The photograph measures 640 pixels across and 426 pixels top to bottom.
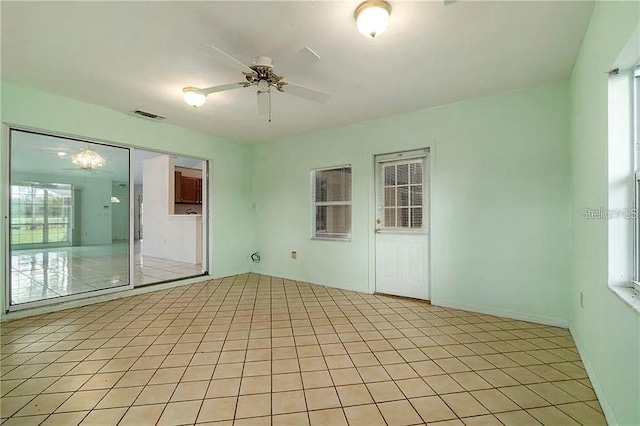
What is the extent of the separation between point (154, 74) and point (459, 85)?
3135 millimetres

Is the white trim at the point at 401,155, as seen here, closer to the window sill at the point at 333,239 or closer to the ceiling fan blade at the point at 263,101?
the window sill at the point at 333,239

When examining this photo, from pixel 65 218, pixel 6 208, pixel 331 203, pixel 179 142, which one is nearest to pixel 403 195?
pixel 331 203

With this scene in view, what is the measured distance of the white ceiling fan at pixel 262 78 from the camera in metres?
1.98

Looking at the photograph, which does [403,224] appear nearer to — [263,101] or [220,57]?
[263,101]

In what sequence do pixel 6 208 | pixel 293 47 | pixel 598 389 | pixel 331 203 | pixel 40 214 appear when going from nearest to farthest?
pixel 598 389 < pixel 293 47 < pixel 6 208 < pixel 40 214 < pixel 331 203

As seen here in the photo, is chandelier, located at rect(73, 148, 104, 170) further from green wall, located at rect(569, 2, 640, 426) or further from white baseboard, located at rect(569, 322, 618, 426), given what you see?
white baseboard, located at rect(569, 322, 618, 426)

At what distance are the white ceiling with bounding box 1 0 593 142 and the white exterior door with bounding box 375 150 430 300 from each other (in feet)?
2.99

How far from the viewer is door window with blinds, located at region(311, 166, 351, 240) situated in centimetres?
461

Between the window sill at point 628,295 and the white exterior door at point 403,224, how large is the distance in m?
2.23

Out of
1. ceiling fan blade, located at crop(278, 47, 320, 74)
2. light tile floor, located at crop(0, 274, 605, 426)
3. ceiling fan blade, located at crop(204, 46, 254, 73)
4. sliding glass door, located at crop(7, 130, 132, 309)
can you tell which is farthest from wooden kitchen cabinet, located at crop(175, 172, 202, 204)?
ceiling fan blade, located at crop(278, 47, 320, 74)

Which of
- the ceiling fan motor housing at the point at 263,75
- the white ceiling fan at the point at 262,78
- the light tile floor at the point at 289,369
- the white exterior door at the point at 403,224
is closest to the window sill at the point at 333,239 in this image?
the white exterior door at the point at 403,224

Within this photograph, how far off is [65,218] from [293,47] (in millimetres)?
4096

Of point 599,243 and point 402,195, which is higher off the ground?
point 402,195

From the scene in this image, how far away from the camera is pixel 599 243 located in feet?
6.03
